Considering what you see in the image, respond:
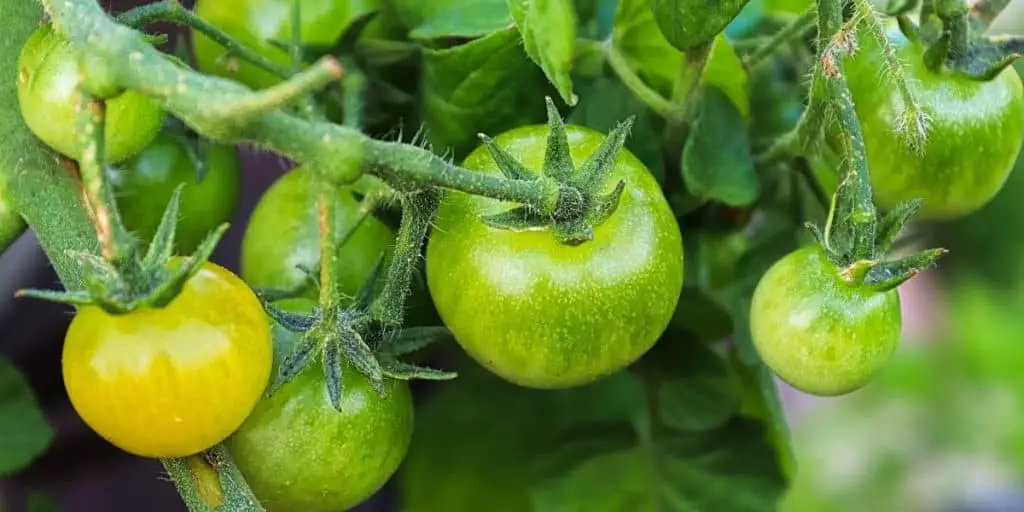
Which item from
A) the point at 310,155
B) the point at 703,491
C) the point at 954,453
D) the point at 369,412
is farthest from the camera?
the point at 954,453

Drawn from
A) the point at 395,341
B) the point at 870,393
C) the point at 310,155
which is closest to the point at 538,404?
the point at 395,341

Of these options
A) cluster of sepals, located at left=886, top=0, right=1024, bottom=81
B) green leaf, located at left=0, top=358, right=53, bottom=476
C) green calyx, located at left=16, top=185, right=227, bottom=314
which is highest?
green calyx, located at left=16, top=185, right=227, bottom=314

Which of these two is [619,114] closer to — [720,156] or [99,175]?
[720,156]

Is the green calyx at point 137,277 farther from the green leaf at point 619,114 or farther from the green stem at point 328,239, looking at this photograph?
the green leaf at point 619,114

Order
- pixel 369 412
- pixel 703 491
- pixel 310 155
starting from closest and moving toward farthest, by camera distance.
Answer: pixel 310 155
pixel 369 412
pixel 703 491

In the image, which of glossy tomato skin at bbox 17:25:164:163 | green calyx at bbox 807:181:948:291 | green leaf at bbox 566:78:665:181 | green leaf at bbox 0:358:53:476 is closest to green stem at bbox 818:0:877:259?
green calyx at bbox 807:181:948:291

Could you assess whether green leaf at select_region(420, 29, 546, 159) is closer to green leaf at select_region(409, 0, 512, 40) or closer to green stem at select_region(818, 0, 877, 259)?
green leaf at select_region(409, 0, 512, 40)

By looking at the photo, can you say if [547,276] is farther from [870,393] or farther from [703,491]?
[870,393]
